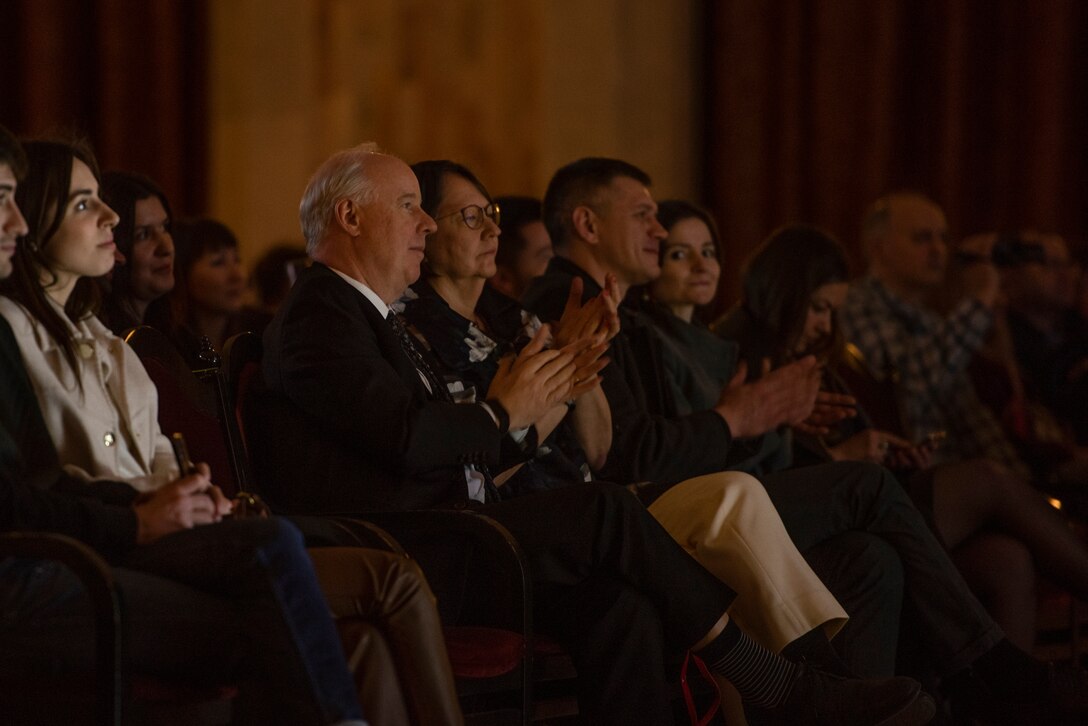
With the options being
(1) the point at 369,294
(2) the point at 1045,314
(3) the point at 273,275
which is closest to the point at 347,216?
(1) the point at 369,294

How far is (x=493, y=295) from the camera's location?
304cm

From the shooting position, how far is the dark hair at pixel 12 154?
2074mm

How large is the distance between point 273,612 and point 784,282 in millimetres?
2233

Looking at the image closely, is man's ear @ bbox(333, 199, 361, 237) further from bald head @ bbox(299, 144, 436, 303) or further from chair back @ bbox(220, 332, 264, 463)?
chair back @ bbox(220, 332, 264, 463)

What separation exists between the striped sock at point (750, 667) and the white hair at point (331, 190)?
3.36ft

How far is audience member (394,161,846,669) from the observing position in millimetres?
2623

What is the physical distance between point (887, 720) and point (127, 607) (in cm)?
131

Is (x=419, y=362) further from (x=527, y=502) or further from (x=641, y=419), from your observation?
(x=641, y=419)

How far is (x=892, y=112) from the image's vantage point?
19.5 ft

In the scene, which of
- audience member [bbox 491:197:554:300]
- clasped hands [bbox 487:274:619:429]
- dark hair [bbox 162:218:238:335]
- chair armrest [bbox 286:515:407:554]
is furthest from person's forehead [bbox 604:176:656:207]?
chair armrest [bbox 286:515:407:554]

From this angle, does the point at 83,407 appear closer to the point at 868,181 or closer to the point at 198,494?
the point at 198,494

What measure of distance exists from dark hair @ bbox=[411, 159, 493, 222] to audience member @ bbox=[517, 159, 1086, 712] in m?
0.37

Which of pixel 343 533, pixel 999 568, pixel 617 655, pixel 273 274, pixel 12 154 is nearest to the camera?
pixel 12 154

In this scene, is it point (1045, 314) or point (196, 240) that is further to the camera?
point (1045, 314)
